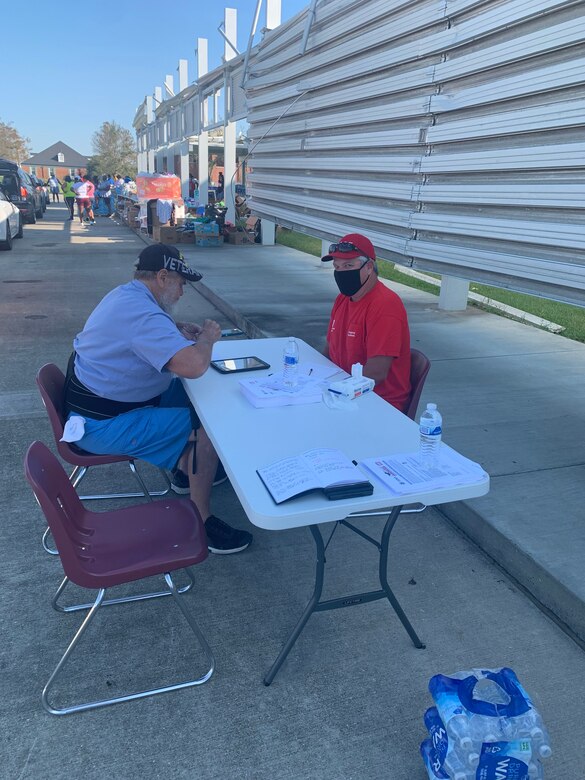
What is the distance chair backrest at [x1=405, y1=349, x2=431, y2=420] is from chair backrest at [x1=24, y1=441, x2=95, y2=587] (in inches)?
72.3

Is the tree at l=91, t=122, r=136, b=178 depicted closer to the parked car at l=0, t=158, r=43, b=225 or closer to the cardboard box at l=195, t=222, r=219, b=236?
the parked car at l=0, t=158, r=43, b=225

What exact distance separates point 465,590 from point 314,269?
9639 millimetres

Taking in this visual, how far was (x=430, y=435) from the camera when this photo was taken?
89.7 inches

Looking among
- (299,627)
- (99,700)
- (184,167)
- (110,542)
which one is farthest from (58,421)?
→ (184,167)

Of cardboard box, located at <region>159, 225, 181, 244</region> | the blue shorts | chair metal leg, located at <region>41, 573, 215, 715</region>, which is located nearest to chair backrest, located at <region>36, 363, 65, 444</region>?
the blue shorts

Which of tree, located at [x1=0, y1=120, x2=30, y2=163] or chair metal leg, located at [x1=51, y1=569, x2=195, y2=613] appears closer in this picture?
chair metal leg, located at [x1=51, y1=569, x2=195, y2=613]

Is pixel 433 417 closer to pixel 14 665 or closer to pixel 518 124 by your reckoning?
pixel 14 665

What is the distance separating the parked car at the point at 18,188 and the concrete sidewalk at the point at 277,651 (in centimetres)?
1759

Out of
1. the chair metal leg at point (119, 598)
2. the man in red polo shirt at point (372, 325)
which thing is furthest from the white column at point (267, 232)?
the chair metal leg at point (119, 598)

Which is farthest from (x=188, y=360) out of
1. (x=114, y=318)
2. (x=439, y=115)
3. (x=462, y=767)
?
(x=439, y=115)

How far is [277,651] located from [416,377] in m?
1.66

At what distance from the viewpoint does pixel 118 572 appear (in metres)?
2.21

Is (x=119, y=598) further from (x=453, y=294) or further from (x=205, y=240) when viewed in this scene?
(x=205, y=240)

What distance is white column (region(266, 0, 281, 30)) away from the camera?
808cm
